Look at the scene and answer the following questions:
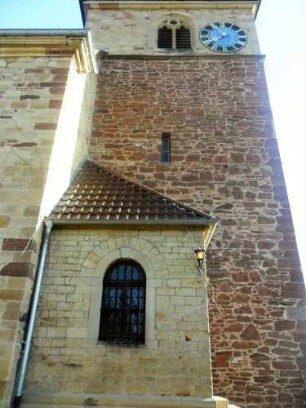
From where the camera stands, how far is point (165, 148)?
10148 mm

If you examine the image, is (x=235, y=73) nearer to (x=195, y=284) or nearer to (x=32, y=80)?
(x=32, y=80)

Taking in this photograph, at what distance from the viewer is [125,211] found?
22.1ft

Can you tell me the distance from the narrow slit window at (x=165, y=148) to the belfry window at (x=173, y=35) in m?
3.84

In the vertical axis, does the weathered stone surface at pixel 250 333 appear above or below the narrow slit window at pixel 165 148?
below

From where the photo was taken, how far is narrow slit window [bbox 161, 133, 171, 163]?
993 centimetres

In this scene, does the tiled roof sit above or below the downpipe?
above

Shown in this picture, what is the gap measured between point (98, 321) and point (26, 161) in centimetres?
305

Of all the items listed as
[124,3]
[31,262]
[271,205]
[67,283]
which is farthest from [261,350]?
[124,3]

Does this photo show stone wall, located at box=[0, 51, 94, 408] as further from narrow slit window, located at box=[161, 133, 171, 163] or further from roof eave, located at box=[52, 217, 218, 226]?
narrow slit window, located at box=[161, 133, 171, 163]

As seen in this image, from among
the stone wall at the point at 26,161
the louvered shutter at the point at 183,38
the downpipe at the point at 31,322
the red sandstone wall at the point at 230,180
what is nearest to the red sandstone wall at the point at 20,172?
the stone wall at the point at 26,161

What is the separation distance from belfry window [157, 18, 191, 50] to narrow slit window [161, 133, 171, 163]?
151 inches

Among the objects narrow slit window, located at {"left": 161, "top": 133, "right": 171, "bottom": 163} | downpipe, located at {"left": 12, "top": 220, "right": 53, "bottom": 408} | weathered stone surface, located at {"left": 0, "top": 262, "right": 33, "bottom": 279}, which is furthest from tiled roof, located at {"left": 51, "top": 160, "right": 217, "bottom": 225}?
narrow slit window, located at {"left": 161, "top": 133, "right": 171, "bottom": 163}

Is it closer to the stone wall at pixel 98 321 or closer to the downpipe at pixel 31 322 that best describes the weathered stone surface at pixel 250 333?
the stone wall at pixel 98 321

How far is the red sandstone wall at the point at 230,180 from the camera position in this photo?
285 inches
